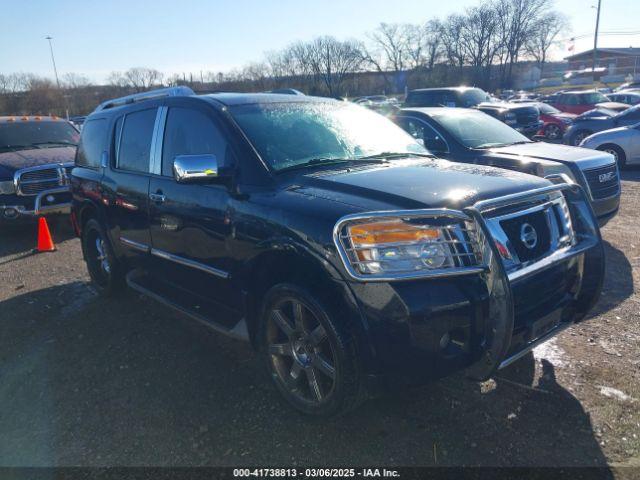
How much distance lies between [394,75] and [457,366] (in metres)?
75.4

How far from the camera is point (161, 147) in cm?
411

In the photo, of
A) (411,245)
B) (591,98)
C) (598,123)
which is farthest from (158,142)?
(591,98)

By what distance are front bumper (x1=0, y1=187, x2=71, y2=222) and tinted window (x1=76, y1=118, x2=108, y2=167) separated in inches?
103

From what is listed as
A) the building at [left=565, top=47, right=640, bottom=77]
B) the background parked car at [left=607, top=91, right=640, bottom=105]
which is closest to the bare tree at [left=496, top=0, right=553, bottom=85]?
the building at [left=565, top=47, right=640, bottom=77]

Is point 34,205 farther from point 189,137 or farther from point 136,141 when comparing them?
point 189,137

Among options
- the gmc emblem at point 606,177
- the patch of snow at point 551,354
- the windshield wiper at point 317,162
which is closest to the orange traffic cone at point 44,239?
the windshield wiper at point 317,162

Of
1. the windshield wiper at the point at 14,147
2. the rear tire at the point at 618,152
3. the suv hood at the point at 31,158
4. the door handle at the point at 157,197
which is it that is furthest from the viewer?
the rear tire at the point at 618,152

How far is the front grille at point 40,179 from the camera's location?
7.96m

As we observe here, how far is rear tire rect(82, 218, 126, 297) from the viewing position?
5179mm

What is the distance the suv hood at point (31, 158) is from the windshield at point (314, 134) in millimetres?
6087

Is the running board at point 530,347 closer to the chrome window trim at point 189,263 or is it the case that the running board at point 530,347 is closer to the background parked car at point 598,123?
the chrome window trim at point 189,263

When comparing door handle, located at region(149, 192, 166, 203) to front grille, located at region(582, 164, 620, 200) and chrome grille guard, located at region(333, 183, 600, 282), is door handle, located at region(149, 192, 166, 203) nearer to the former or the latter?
chrome grille guard, located at region(333, 183, 600, 282)

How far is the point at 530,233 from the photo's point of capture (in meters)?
2.85

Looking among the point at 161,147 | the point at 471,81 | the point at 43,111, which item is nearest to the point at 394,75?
the point at 471,81
